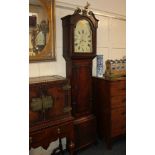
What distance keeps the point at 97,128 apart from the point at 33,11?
1.90m

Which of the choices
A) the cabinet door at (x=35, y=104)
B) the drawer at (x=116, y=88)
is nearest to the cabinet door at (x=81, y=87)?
the drawer at (x=116, y=88)

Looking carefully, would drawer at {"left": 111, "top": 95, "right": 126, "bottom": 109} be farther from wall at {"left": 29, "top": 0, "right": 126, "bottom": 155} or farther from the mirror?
the mirror

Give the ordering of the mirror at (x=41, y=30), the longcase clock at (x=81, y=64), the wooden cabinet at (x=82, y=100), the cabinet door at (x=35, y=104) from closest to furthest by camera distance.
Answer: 1. the cabinet door at (x=35, y=104)
2. the mirror at (x=41, y=30)
3. the longcase clock at (x=81, y=64)
4. the wooden cabinet at (x=82, y=100)

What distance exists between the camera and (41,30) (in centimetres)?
255

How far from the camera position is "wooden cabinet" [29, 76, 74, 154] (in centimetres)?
212

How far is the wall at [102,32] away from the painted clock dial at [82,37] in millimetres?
235

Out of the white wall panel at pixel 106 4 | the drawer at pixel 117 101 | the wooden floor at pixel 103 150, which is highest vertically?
the white wall panel at pixel 106 4

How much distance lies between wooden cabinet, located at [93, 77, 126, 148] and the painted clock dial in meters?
0.53

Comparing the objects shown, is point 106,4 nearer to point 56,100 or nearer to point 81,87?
point 81,87

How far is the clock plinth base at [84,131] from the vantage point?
2.84m

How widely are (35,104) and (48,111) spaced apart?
7.2 inches

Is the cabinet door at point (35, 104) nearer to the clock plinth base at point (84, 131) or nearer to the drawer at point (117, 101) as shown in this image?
the clock plinth base at point (84, 131)

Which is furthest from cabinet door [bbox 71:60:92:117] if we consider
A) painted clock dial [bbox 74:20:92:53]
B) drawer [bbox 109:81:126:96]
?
drawer [bbox 109:81:126:96]
